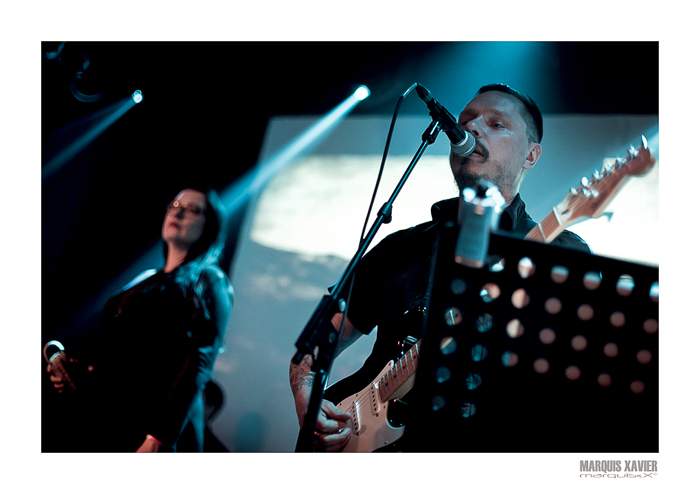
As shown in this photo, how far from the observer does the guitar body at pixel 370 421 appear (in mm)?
1378

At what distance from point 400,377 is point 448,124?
68cm

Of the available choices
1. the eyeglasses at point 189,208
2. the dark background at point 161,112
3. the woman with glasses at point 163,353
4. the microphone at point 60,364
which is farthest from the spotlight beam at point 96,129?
the microphone at point 60,364

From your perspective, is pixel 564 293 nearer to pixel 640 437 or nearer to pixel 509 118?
pixel 640 437

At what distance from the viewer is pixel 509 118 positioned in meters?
Result: 1.71

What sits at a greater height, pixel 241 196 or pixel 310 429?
pixel 241 196

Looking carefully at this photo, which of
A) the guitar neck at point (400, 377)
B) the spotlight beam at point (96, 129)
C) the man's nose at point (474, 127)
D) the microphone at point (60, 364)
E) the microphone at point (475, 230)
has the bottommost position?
the microphone at point (60, 364)

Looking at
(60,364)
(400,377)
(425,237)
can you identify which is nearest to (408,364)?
(400,377)

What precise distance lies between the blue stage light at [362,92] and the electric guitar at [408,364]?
1602 millimetres

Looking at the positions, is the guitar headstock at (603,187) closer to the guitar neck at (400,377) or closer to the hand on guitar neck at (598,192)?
the hand on guitar neck at (598,192)
